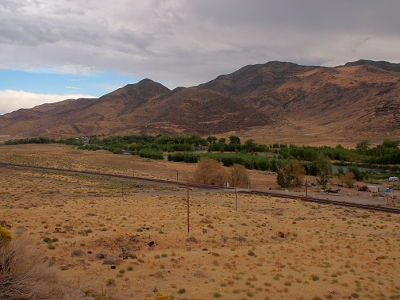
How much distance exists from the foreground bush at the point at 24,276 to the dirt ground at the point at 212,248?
2.26 m

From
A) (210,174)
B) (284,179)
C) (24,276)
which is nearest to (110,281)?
(24,276)

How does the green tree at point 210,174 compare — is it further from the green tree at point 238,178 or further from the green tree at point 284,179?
the green tree at point 284,179

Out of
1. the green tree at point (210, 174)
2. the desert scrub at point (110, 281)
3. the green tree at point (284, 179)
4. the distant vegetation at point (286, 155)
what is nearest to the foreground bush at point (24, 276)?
the desert scrub at point (110, 281)

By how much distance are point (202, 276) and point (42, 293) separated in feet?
20.9

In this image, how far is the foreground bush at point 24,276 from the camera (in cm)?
911

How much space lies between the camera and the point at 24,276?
30.8 feet

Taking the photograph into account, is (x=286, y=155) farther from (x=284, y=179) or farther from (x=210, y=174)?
(x=210, y=174)

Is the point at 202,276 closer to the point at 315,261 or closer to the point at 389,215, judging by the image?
the point at 315,261

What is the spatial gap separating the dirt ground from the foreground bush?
89.1 inches

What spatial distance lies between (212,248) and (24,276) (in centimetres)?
1029

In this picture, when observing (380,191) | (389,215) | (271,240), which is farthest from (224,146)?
(271,240)

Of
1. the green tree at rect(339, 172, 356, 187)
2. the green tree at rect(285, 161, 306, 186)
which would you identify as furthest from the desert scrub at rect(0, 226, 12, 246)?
the green tree at rect(339, 172, 356, 187)

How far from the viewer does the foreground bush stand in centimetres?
911

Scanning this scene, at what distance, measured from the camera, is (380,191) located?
48594 millimetres
